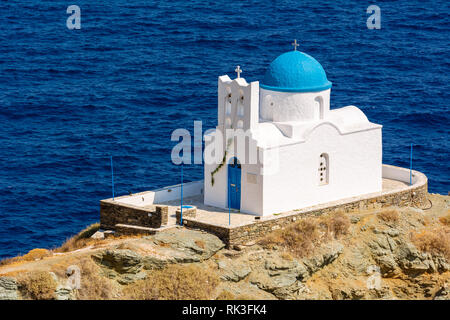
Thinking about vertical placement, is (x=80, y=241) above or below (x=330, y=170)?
below

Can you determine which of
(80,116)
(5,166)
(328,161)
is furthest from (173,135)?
(328,161)

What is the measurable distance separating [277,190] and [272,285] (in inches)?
238

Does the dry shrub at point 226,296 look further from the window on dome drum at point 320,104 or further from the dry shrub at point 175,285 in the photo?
the window on dome drum at point 320,104

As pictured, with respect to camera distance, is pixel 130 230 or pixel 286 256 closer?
pixel 286 256

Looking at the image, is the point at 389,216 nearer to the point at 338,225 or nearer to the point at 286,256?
the point at 338,225

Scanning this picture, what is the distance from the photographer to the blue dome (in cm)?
5512

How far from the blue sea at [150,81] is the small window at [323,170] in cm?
2141

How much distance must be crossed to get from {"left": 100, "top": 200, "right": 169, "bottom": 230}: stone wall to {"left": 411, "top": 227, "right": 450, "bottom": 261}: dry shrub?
14.4m

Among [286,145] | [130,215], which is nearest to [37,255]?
[130,215]

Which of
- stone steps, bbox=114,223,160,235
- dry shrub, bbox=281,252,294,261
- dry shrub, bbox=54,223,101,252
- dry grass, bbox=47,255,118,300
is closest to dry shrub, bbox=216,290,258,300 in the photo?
dry shrub, bbox=281,252,294,261

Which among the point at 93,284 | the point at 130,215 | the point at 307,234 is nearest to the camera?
the point at 93,284

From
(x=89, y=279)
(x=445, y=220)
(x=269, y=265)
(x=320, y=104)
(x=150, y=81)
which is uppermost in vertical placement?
(x=320, y=104)

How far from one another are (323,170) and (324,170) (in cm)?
7

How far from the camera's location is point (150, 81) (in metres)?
92.3
